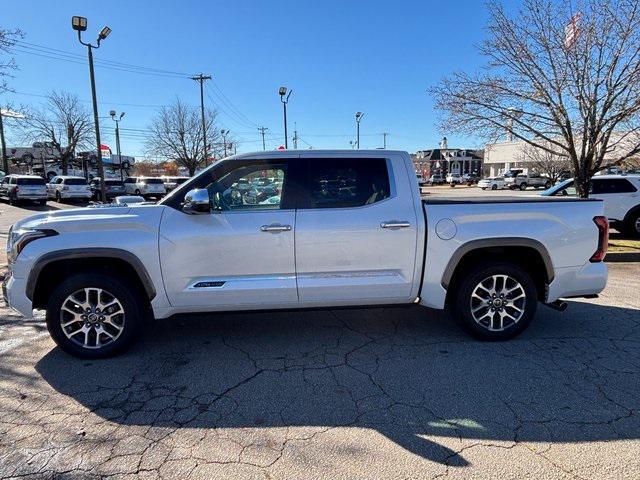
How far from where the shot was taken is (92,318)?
13.0 ft

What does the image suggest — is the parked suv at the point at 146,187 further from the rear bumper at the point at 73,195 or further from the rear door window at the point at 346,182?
the rear door window at the point at 346,182

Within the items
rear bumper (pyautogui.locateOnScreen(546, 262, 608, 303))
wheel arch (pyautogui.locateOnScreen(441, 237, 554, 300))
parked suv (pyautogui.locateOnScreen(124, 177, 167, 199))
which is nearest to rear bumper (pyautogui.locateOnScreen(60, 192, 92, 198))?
parked suv (pyautogui.locateOnScreen(124, 177, 167, 199))

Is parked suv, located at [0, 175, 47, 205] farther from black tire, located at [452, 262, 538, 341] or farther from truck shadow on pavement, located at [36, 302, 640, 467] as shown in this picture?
black tire, located at [452, 262, 538, 341]

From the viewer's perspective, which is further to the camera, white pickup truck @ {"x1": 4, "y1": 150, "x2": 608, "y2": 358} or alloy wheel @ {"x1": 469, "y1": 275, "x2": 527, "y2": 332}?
alloy wheel @ {"x1": 469, "y1": 275, "x2": 527, "y2": 332}

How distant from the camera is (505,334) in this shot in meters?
4.29

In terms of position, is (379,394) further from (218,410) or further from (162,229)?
(162,229)

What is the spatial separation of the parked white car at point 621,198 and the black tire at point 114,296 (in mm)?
10352

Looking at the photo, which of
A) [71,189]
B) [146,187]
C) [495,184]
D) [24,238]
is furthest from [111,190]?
[495,184]

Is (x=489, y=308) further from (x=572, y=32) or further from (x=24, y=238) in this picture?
(x=572, y=32)

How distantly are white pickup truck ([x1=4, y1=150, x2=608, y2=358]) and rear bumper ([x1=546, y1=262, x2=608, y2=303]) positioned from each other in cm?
1

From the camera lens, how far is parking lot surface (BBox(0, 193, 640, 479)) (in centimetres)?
258

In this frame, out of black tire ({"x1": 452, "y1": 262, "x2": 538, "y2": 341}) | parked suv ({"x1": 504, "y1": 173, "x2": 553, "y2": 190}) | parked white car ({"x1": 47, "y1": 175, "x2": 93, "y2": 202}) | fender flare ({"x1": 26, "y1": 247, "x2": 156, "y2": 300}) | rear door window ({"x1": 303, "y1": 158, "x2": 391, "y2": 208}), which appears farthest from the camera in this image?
parked suv ({"x1": 504, "y1": 173, "x2": 553, "y2": 190})

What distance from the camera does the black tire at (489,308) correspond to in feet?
13.8

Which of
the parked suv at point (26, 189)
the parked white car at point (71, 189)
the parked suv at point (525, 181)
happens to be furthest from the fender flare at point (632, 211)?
the parked suv at point (525, 181)
